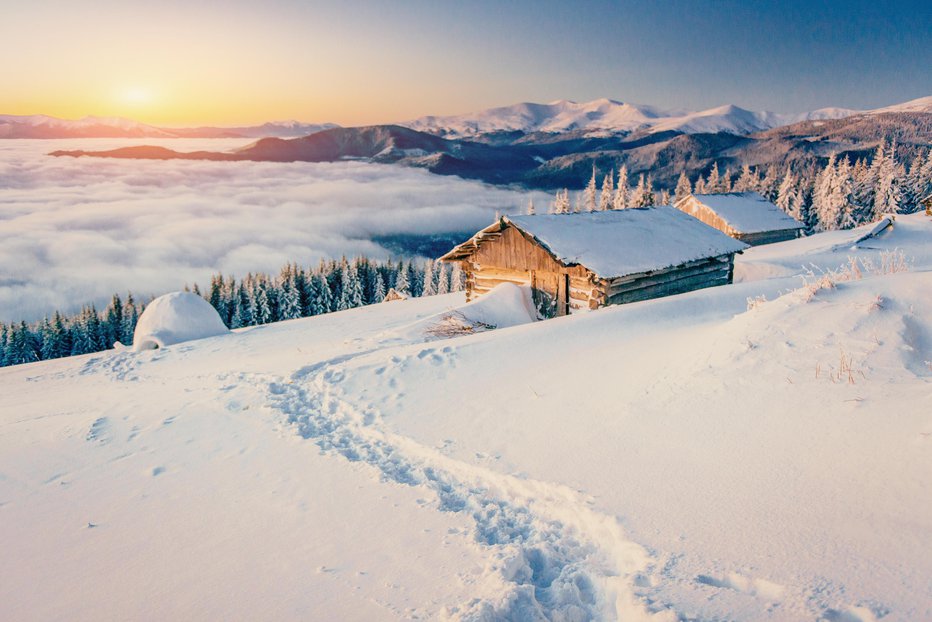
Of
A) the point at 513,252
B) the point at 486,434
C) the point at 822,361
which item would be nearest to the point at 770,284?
the point at 513,252

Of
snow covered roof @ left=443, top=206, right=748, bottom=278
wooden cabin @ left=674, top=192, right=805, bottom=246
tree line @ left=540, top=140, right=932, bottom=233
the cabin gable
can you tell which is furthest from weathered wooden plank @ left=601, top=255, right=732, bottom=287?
tree line @ left=540, top=140, right=932, bottom=233

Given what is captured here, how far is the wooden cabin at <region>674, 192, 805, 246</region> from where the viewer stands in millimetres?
47250

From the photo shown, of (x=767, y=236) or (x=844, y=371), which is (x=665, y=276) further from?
(x=767, y=236)

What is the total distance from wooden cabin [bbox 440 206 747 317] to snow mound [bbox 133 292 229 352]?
13341 millimetres

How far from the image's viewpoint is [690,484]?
582 cm

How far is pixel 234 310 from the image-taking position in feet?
255

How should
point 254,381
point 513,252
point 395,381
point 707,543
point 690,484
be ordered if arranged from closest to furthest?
1. point 707,543
2. point 690,484
3. point 395,381
4. point 254,381
5. point 513,252

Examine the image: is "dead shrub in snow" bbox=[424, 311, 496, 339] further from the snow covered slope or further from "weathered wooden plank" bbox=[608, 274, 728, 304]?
"weathered wooden plank" bbox=[608, 274, 728, 304]

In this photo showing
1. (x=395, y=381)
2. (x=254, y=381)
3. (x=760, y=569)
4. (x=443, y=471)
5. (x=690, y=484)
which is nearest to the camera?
(x=760, y=569)

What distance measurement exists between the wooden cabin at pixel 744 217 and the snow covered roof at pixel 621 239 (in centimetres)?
2779

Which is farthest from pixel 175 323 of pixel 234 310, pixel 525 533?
pixel 234 310

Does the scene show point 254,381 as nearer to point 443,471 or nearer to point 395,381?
point 395,381

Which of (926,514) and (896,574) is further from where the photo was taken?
(926,514)

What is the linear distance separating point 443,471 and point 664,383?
4109 mm
